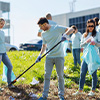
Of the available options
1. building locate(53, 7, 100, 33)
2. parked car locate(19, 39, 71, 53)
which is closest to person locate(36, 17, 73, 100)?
parked car locate(19, 39, 71, 53)

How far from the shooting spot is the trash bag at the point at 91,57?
523 cm

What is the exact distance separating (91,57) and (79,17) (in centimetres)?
3527

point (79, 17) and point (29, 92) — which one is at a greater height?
point (79, 17)

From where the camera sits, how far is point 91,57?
5.32 meters

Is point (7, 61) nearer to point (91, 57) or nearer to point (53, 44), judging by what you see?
point (53, 44)

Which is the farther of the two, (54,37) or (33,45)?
(33,45)

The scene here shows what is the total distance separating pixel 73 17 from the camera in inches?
1622

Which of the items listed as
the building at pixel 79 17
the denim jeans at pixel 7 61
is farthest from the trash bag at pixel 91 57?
the building at pixel 79 17

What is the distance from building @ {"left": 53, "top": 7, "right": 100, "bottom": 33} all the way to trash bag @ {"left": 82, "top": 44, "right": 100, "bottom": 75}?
32993 mm

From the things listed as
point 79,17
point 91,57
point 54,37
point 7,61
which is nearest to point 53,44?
point 54,37

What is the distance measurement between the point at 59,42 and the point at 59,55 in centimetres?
30

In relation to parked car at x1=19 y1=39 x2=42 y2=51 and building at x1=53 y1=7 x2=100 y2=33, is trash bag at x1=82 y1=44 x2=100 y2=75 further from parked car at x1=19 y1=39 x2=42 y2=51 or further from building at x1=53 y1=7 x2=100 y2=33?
building at x1=53 y1=7 x2=100 y2=33

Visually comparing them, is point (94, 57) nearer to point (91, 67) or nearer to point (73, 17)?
point (91, 67)

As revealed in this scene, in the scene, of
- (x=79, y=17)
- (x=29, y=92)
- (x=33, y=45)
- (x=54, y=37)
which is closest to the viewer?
(x=54, y=37)
